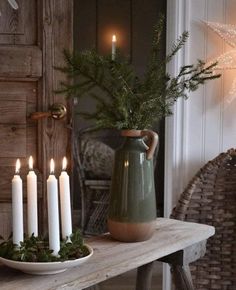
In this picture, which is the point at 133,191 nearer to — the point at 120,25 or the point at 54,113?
the point at 54,113

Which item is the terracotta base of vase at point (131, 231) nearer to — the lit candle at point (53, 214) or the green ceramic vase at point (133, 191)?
the green ceramic vase at point (133, 191)

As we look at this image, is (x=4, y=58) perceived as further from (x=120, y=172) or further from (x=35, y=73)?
(x=120, y=172)

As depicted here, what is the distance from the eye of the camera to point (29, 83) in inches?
86.7

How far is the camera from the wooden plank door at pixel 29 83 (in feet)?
7.11

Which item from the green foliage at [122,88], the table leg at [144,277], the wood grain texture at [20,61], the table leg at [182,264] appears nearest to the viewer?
the green foliage at [122,88]

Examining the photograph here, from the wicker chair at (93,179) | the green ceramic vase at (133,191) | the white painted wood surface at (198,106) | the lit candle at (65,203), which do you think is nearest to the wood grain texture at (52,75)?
the white painted wood surface at (198,106)

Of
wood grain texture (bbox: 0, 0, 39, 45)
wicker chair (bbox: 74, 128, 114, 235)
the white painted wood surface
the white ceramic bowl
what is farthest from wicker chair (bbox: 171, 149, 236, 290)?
wicker chair (bbox: 74, 128, 114, 235)

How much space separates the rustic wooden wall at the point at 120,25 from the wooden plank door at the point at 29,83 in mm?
2609

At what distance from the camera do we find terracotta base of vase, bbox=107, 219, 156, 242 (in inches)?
57.9

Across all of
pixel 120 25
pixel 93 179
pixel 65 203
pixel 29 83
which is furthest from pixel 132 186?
pixel 120 25

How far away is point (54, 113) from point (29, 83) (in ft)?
0.58

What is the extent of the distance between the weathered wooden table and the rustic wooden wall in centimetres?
316

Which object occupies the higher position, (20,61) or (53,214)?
(20,61)

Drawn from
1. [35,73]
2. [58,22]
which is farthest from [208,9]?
[35,73]
